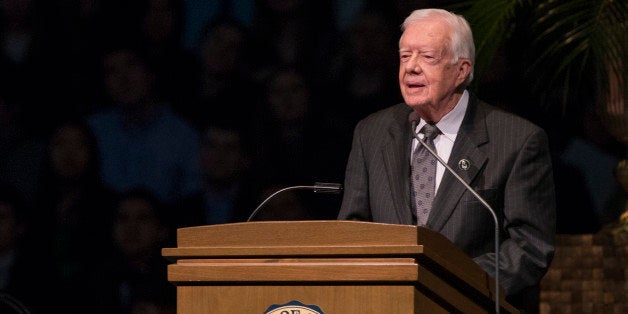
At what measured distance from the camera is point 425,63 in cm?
299

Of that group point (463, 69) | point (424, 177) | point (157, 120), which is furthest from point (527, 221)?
point (157, 120)

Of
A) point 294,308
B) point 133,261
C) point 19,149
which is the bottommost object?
point 294,308

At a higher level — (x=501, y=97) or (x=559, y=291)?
(x=501, y=97)

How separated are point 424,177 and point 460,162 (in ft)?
0.39

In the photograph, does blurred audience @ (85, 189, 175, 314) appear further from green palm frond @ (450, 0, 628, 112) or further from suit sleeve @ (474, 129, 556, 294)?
suit sleeve @ (474, 129, 556, 294)

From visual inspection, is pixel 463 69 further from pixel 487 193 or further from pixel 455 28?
pixel 487 193

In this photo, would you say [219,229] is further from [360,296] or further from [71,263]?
[71,263]

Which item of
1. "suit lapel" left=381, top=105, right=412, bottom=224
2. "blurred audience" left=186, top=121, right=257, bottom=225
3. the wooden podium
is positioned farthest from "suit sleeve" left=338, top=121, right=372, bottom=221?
"blurred audience" left=186, top=121, right=257, bottom=225

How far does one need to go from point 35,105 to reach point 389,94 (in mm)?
1402

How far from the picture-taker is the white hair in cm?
300

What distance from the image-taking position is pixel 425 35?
9.77 ft

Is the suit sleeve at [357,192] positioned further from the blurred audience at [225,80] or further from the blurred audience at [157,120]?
the blurred audience at [225,80]

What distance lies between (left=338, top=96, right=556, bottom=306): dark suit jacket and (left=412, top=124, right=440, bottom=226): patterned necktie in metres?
0.02

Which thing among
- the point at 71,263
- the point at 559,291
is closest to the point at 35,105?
the point at 71,263
